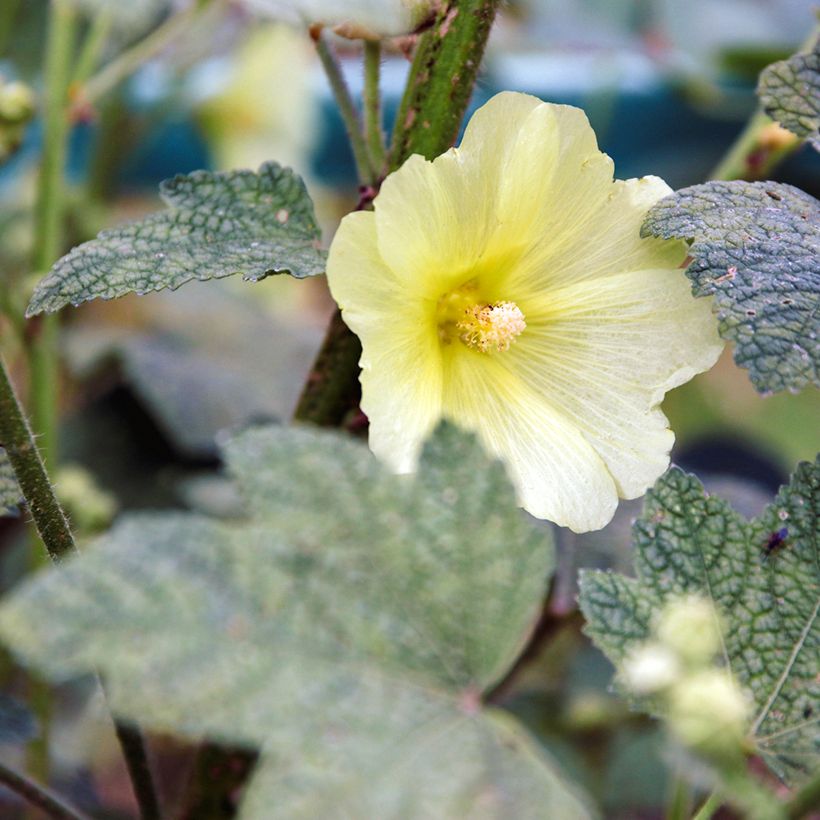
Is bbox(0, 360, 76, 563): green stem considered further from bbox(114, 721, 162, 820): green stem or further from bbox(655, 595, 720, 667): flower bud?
bbox(655, 595, 720, 667): flower bud

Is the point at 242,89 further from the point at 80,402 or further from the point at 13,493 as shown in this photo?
the point at 13,493

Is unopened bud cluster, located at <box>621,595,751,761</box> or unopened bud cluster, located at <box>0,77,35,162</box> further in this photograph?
unopened bud cluster, located at <box>0,77,35,162</box>

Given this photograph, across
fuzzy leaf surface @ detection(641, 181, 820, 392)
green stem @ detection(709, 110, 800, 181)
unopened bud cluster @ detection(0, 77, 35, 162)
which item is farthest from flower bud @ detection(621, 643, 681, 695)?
unopened bud cluster @ detection(0, 77, 35, 162)

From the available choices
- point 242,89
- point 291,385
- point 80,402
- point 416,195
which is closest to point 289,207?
point 416,195

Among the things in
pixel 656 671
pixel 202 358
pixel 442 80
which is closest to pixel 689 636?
pixel 656 671

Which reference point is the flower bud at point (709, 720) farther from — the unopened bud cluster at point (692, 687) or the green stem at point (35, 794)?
the green stem at point (35, 794)

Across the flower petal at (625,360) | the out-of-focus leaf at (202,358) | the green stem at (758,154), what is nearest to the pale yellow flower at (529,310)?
the flower petal at (625,360)
